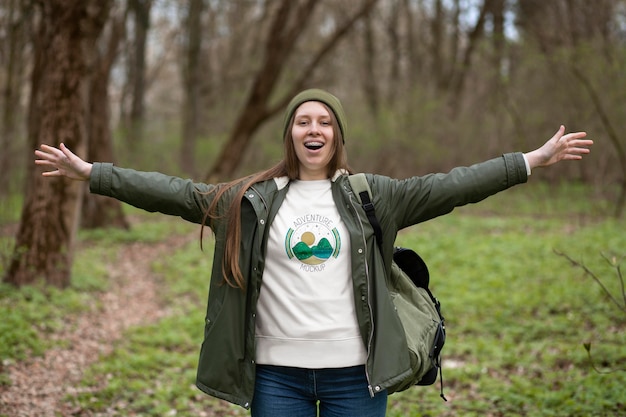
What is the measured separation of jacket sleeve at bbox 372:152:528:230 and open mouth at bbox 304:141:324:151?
1.08 feet

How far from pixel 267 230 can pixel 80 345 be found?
4.86 metres

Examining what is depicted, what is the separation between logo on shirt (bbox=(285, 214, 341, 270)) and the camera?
2.79m

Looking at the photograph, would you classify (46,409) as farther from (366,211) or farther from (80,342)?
(366,211)

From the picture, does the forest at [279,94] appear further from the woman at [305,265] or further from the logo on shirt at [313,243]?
the logo on shirt at [313,243]

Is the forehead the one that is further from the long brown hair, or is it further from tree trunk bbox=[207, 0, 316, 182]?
tree trunk bbox=[207, 0, 316, 182]

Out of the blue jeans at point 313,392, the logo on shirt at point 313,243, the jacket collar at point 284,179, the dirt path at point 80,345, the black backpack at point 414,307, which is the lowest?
the dirt path at point 80,345

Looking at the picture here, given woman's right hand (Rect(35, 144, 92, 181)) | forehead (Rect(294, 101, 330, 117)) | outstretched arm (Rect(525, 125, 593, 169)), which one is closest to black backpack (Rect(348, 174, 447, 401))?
forehead (Rect(294, 101, 330, 117))

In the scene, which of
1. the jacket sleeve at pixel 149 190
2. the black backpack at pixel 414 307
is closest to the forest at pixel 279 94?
the black backpack at pixel 414 307

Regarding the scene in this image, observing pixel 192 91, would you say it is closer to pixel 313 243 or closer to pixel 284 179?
pixel 284 179

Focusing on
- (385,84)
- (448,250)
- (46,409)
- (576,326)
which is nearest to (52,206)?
(46,409)

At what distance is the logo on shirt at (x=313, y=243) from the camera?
2.79 metres

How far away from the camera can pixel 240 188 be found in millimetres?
2949

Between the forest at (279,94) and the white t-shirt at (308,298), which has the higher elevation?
the forest at (279,94)

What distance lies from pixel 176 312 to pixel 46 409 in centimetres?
363
